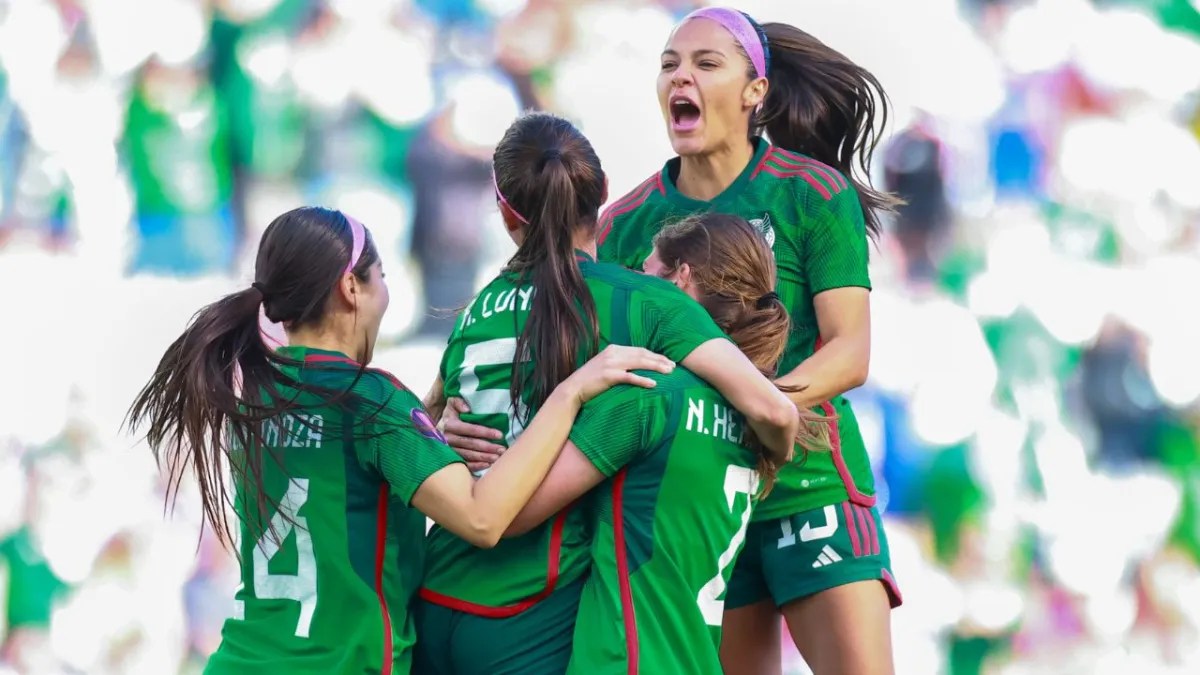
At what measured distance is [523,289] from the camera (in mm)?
2137

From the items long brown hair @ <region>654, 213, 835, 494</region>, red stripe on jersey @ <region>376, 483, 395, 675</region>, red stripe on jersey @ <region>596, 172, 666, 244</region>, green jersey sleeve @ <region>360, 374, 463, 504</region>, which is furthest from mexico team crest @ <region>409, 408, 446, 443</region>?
red stripe on jersey @ <region>596, 172, 666, 244</region>

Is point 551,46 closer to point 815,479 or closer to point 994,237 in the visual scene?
point 994,237

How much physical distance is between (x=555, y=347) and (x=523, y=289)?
104 millimetres

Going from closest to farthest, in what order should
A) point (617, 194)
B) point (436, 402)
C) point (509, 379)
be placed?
point (509, 379)
point (436, 402)
point (617, 194)

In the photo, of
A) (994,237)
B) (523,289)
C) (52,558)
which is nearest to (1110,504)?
(994,237)

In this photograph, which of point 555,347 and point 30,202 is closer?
point 555,347

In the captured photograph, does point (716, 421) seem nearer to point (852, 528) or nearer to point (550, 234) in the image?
point (550, 234)

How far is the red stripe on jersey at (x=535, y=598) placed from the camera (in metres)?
2.08

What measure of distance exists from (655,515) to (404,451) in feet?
1.09

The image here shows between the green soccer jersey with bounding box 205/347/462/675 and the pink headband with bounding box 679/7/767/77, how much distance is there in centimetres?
95

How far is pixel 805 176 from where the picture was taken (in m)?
2.64

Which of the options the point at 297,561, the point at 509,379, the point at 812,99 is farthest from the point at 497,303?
the point at 812,99

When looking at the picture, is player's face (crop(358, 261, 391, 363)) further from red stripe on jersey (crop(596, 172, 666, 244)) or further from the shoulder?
red stripe on jersey (crop(596, 172, 666, 244))

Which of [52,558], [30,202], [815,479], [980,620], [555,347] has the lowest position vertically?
[980,620]
